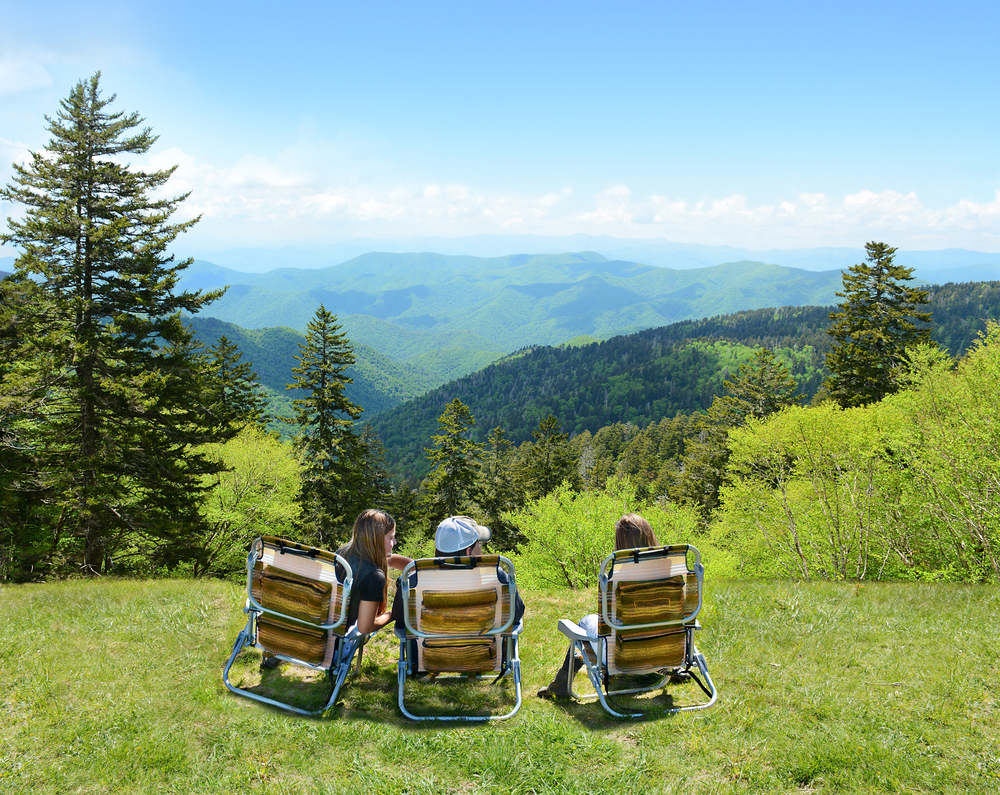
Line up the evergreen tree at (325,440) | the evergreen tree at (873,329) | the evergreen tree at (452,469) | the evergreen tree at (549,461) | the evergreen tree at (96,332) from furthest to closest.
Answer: the evergreen tree at (549,461) < the evergreen tree at (452,469) < the evergreen tree at (873,329) < the evergreen tree at (325,440) < the evergreen tree at (96,332)

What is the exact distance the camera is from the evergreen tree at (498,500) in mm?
36312

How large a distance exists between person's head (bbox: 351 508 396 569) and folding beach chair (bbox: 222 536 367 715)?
547mm

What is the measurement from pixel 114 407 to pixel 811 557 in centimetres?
2139

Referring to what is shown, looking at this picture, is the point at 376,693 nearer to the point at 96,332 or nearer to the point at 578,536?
the point at 96,332

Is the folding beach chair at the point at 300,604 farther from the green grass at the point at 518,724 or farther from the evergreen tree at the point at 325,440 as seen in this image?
the evergreen tree at the point at 325,440

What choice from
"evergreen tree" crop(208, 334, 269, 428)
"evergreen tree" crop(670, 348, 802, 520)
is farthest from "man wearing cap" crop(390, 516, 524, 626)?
"evergreen tree" crop(670, 348, 802, 520)

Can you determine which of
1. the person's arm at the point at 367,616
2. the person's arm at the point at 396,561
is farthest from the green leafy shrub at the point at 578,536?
the person's arm at the point at 367,616

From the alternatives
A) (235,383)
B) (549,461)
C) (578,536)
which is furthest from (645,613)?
(549,461)

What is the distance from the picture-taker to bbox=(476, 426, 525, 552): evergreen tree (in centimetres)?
3631

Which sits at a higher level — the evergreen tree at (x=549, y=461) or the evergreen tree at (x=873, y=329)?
the evergreen tree at (x=873, y=329)

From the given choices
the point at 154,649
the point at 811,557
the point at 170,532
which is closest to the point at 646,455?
the point at 811,557

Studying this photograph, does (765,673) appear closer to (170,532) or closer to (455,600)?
(455,600)

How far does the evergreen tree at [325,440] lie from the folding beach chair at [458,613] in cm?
2261

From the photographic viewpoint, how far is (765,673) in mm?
5652
